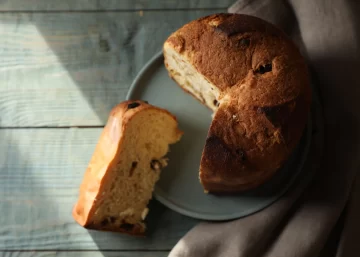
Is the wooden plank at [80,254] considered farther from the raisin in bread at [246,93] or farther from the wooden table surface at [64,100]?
the raisin in bread at [246,93]

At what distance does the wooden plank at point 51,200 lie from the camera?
155 centimetres

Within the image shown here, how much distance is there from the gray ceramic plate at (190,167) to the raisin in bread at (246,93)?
114mm

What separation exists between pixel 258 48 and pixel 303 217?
24.7 inches

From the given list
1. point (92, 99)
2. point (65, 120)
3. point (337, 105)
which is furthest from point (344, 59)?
point (65, 120)

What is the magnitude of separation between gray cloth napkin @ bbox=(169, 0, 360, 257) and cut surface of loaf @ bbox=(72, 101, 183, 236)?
0.23 meters

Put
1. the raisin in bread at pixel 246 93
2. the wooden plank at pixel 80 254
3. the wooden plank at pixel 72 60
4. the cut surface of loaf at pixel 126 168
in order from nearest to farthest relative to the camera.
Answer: the raisin in bread at pixel 246 93, the cut surface of loaf at pixel 126 168, the wooden plank at pixel 80 254, the wooden plank at pixel 72 60

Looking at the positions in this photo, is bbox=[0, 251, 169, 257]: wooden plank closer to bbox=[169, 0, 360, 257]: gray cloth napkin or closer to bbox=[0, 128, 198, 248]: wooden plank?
bbox=[0, 128, 198, 248]: wooden plank

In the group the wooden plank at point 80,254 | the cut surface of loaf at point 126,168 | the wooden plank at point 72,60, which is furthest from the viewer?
the wooden plank at point 72,60

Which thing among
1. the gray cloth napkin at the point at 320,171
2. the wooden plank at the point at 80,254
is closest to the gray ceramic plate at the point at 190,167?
the gray cloth napkin at the point at 320,171

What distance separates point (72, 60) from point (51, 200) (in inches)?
23.5

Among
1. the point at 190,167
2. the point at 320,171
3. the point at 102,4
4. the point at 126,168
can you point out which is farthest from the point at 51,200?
the point at 320,171

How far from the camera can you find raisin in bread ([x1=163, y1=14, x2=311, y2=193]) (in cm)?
127

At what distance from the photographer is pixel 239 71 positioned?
1326 mm

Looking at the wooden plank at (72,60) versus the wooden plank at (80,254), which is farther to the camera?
the wooden plank at (72,60)
